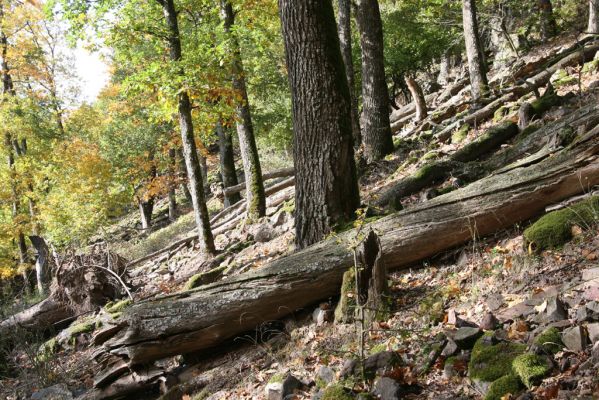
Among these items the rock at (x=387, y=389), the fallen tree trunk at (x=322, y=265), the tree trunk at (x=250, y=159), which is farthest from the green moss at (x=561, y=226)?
the tree trunk at (x=250, y=159)

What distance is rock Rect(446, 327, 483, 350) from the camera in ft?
12.0

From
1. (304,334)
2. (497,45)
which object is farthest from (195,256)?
(497,45)

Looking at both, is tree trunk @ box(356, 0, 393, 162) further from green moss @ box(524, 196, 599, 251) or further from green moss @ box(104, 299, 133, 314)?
green moss @ box(524, 196, 599, 251)

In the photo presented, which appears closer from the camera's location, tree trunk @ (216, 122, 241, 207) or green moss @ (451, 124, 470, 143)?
green moss @ (451, 124, 470, 143)

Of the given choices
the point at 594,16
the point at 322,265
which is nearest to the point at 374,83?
the point at 594,16

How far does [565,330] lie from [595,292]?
1.92 ft

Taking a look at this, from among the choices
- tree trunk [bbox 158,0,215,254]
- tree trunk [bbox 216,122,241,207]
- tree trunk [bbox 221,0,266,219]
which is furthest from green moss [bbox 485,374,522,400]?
tree trunk [bbox 216,122,241,207]

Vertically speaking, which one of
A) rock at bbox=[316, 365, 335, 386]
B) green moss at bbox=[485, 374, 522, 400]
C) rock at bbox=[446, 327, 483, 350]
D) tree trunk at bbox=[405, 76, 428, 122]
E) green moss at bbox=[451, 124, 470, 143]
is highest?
tree trunk at bbox=[405, 76, 428, 122]

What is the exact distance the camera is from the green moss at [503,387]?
298 cm

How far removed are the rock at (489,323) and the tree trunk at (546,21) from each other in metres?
15.4

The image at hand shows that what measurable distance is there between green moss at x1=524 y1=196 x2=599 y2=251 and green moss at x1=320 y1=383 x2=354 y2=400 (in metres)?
2.43

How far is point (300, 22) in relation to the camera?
618cm

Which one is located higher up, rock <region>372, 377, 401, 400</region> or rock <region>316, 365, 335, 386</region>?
rock <region>372, 377, 401, 400</region>

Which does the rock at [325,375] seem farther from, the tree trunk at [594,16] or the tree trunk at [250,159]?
the tree trunk at [594,16]
